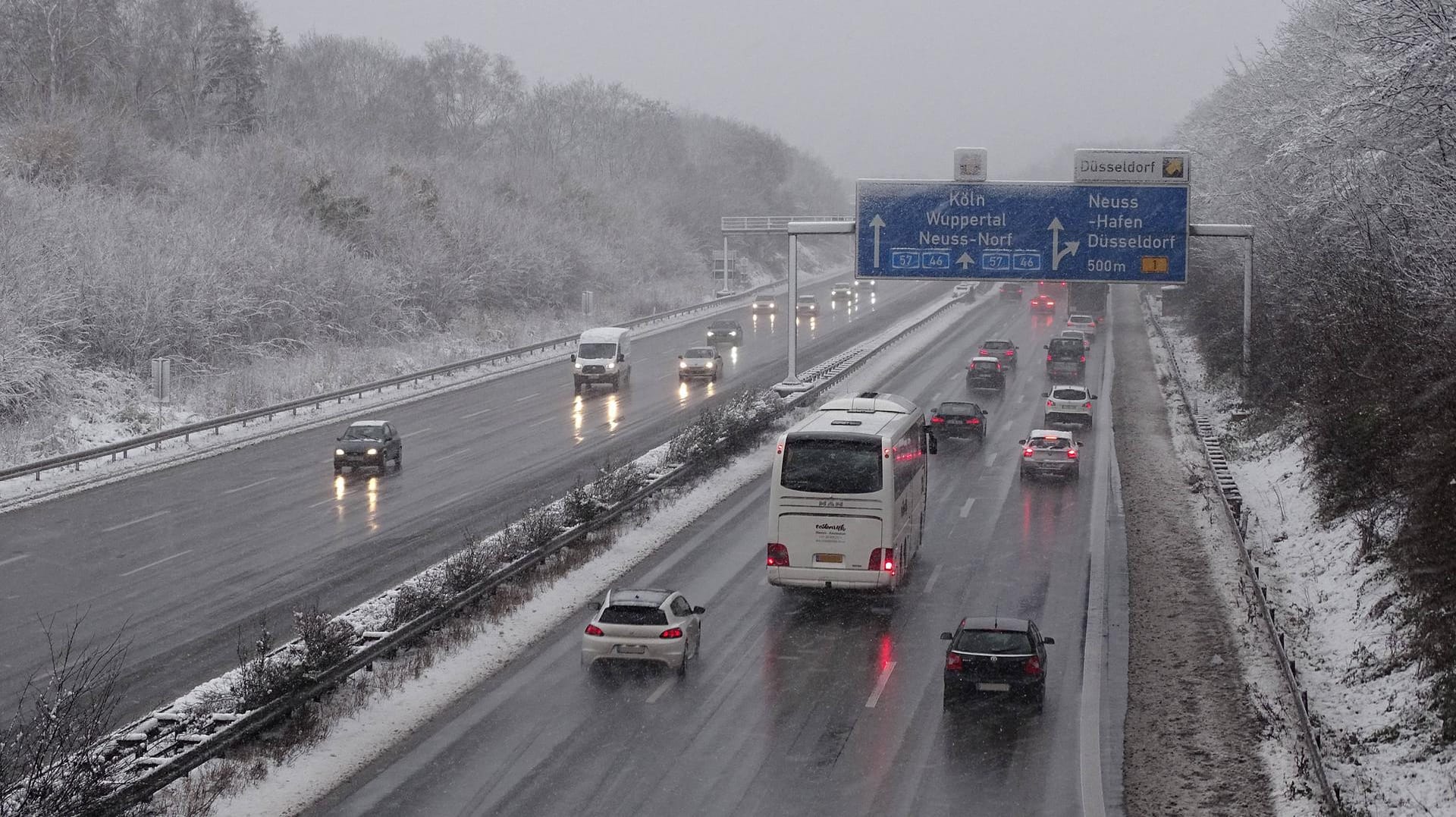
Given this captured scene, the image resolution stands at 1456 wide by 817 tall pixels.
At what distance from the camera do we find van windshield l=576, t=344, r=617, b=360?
187ft

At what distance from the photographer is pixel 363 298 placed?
7075 cm

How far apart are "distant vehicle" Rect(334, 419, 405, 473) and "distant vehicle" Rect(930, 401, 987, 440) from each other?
17037 millimetres

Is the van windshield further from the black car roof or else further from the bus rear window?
the black car roof

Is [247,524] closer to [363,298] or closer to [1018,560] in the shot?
[1018,560]

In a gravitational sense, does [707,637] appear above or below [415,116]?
below

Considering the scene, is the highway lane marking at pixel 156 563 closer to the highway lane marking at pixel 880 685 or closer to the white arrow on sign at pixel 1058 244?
the highway lane marking at pixel 880 685

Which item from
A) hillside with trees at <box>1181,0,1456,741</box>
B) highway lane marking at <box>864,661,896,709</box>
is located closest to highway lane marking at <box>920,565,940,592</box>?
highway lane marking at <box>864,661,896,709</box>

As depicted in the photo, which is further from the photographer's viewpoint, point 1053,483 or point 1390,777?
point 1053,483

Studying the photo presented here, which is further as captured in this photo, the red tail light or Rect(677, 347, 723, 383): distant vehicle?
Rect(677, 347, 723, 383): distant vehicle

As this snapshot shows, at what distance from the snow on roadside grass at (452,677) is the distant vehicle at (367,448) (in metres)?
9.15

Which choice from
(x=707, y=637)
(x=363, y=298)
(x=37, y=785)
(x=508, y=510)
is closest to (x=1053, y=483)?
(x=508, y=510)

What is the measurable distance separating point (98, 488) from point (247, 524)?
6695 millimetres

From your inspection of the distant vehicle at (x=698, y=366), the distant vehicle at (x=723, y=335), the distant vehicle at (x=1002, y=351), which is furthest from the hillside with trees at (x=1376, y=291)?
the distant vehicle at (x=723, y=335)

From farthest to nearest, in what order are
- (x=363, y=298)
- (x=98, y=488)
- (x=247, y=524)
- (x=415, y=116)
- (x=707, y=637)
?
1. (x=415, y=116)
2. (x=363, y=298)
3. (x=98, y=488)
4. (x=247, y=524)
5. (x=707, y=637)
